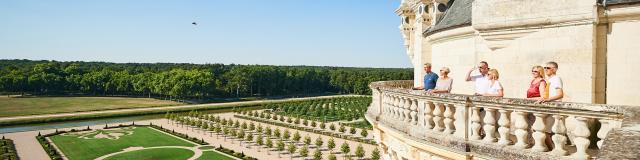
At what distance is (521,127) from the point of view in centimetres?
575

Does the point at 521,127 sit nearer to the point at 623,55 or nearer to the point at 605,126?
the point at 605,126

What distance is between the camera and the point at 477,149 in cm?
632

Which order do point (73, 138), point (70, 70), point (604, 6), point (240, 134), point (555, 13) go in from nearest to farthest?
point (604, 6) → point (555, 13) → point (240, 134) → point (73, 138) → point (70, 70)

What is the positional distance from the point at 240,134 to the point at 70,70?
10359 centimetres

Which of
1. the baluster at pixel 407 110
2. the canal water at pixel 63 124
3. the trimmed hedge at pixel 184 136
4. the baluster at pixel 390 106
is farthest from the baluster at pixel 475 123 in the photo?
the canal water at pixel 63 124

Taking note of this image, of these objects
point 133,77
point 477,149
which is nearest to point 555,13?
point 477,149

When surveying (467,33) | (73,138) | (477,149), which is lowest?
(73,138)

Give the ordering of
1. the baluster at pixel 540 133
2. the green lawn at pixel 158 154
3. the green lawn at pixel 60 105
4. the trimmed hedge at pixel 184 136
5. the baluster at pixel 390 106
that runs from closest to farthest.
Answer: the baluster at pixel 540 133 → the baluster at pixel 390 106 → the green lawn at pixel 158 154 → the trimmed hedge at pixel 184 136 → the green lawn at pixel 60 105

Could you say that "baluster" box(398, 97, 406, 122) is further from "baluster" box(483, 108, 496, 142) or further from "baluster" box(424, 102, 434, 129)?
"baluster" box(483, 108, 496, 142)

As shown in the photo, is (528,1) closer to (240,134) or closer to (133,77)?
(240,134)

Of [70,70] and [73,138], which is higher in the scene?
[70,70]

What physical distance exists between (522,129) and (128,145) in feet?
158

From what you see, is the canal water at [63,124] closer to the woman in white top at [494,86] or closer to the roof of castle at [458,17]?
the roof of castle at [458,17]

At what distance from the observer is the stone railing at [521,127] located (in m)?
4.73
